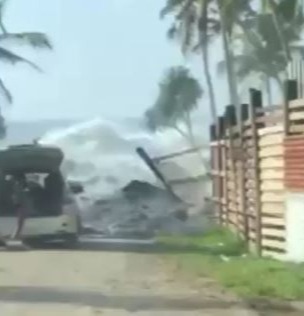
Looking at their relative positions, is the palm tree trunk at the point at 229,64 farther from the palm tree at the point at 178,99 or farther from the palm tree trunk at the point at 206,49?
the palm tree at the point at 178,99

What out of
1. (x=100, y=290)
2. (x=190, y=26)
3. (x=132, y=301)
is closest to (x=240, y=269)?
(x=100, y=290)

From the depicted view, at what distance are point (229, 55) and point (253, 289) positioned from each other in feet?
129

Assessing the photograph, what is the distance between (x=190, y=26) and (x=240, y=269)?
3343cm

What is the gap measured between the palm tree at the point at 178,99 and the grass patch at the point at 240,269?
5005 cm

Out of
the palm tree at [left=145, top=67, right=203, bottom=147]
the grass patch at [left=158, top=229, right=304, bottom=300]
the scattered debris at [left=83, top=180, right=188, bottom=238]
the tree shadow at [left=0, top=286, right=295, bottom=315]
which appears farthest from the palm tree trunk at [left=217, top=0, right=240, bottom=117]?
the tree shadow at [left=0, top=286, right=295, bottom=315]

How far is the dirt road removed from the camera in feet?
44.7

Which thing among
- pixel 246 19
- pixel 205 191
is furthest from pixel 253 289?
pixel 246 19

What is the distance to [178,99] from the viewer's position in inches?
3014

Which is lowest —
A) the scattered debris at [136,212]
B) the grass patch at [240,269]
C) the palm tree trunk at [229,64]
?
the scattered debris at [136,212]

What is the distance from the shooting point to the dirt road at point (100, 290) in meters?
13.6

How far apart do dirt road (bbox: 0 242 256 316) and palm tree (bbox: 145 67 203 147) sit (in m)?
53.6

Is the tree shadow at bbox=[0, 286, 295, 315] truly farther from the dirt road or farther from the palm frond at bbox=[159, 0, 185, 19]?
the palm frond at bbox=[159, 0, 185, 19]

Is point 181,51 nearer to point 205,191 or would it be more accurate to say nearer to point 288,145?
point 205,191

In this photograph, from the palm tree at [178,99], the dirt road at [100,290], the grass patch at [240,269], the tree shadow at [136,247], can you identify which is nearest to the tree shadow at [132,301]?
Answer: the dirt road at [100,290]
